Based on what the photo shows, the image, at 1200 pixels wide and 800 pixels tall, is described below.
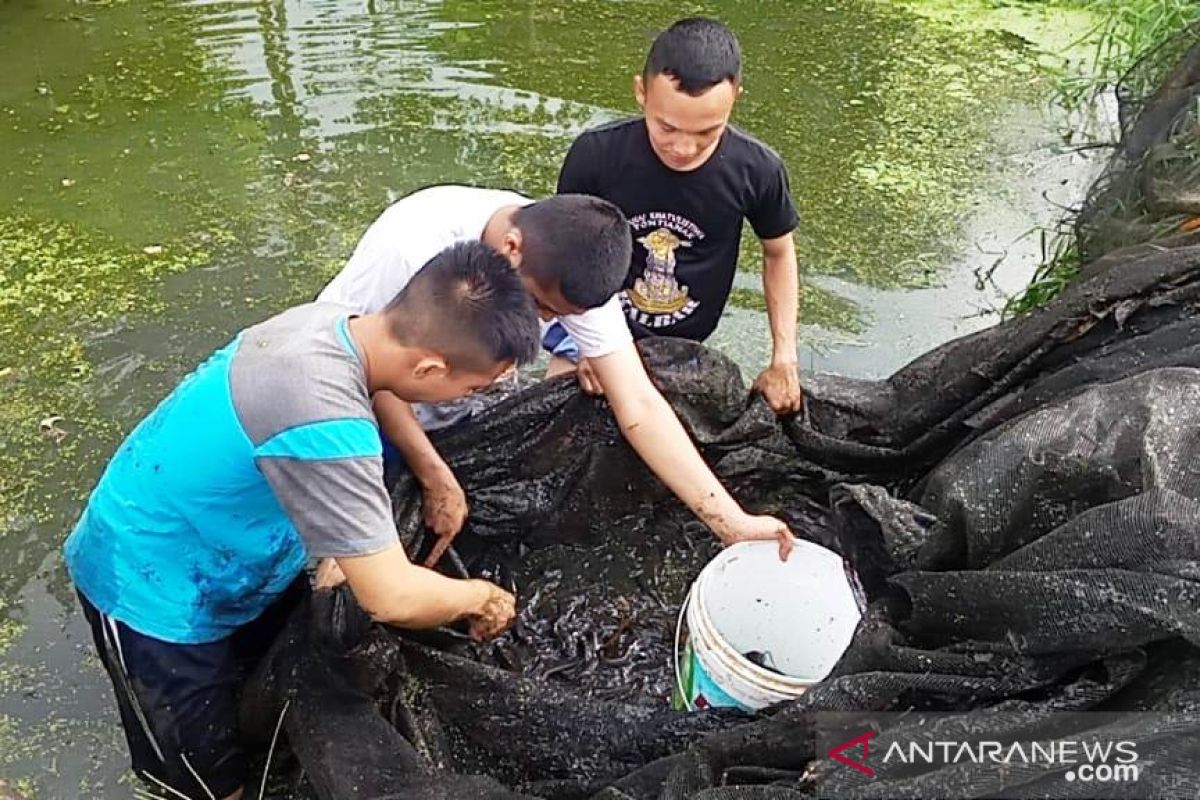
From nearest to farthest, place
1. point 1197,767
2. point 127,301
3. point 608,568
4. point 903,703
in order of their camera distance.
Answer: point 1197,767
point 903,703
point 608,568
point 127,301

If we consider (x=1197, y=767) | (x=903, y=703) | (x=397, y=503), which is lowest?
(x=397, y=503)

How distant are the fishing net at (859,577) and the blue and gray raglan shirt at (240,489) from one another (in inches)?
5.6

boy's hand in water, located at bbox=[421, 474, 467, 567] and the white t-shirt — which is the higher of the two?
the white t-shirt

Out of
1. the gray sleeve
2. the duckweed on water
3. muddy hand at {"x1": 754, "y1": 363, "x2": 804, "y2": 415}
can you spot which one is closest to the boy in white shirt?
muddy hand at {"x1": 754, "y1": 363, "x2": 804, "y2": 415}

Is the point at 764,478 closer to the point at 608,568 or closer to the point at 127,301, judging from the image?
the point at 608,568

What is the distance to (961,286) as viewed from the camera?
135 inches

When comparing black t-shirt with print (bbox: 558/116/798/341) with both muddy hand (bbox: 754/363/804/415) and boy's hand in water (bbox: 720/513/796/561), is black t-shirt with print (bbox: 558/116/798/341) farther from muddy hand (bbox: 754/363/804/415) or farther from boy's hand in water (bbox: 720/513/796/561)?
boy's hand in water (bbox: 720/513/796/561)

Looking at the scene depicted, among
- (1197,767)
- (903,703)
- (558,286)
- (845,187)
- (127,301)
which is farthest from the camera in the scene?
(845,187)

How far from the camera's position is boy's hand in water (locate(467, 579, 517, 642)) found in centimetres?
177

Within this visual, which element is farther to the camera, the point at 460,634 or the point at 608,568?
the point at 608,568

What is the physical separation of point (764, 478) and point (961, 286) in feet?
4.40

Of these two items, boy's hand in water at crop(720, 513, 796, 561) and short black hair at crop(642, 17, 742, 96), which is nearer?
boy's hand in water at crop(720, 513, 796, 561)

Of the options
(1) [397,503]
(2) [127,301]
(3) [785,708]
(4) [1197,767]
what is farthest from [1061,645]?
(2) [127,301]

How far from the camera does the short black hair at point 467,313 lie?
4.86 feet
